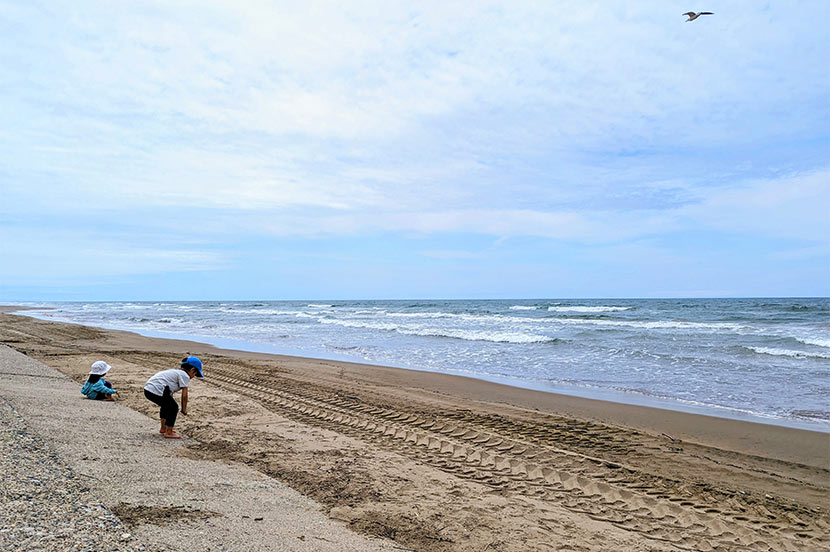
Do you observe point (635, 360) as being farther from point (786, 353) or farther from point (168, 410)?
point (168, 410)

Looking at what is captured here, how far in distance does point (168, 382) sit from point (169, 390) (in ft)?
0.53

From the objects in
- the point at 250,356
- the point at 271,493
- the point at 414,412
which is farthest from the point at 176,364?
the point at 271,493

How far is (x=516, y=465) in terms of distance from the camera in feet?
19.7

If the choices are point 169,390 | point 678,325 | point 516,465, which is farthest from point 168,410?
point 678,325

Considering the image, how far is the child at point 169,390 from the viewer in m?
6.13

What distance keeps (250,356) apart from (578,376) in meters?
9.93

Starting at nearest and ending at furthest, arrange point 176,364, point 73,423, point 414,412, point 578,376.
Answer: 1. point 73,423
2. point 414,412
3. point 578,376
4. point 176,364

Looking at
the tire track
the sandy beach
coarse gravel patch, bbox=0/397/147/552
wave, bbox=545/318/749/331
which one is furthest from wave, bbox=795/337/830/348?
coarse gravel patch, bbox=0/397/147/552

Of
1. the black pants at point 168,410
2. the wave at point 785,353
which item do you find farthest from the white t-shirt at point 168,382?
the wave at point 785,353

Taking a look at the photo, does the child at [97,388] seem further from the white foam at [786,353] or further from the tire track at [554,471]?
the white foam at [786,353]

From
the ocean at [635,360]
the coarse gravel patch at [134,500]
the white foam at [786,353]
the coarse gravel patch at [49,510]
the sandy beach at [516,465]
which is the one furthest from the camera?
the white foam at [786,353]

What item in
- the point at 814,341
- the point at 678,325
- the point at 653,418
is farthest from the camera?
the point at 678,325

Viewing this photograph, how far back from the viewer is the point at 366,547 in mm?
3693

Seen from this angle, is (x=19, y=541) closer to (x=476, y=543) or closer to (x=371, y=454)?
(x=476, y=543)
